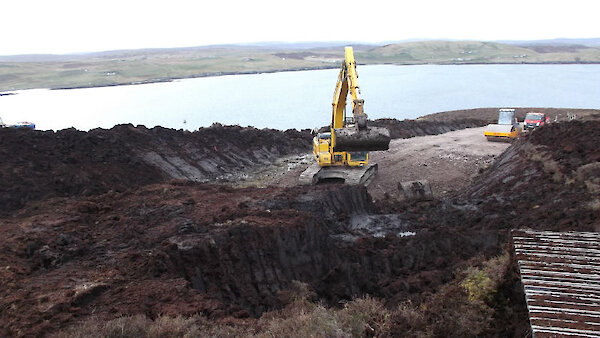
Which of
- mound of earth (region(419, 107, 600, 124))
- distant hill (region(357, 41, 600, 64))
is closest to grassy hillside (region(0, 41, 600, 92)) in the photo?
distant hill (region(357, 41, 600, 64))

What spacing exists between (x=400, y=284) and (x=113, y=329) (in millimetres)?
7306

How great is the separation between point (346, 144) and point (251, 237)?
726cm

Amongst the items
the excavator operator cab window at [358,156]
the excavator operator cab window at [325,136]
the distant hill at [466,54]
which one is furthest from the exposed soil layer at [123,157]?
the distant hill at [466,54]

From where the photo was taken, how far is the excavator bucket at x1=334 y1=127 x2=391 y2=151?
1839cm

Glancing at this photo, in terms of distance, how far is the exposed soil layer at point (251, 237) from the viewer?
965cm

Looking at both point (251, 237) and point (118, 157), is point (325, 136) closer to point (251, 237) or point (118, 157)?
point (118, 157)

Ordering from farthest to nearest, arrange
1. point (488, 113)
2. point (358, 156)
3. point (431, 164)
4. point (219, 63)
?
point (219, 63) → point (488, 113) → point (431, 164) → point (358, 156)

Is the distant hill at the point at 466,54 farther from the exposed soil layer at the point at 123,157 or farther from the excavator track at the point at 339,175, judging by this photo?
the excavator track at the point at 339,175

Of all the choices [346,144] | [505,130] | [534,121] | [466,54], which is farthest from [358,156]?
[466,54]

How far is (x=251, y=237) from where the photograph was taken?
1285cm

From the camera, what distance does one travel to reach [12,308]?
355 inches

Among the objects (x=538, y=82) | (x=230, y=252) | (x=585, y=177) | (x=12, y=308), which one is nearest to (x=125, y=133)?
(x=230, y=252)

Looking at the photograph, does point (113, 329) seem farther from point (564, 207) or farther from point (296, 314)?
point (564, 207)

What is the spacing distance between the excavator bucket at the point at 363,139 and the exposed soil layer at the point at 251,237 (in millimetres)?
2071
